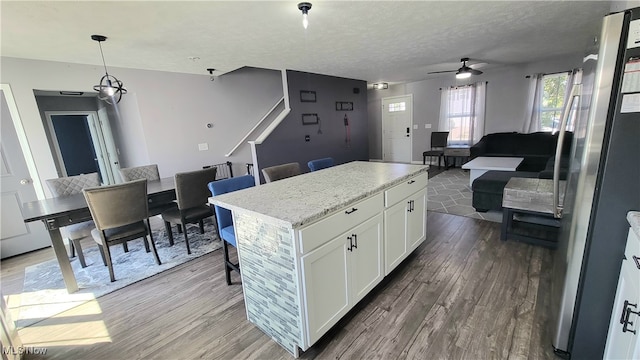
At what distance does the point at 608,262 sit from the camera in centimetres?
124

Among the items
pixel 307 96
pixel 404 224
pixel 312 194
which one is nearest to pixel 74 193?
pixel 312 194

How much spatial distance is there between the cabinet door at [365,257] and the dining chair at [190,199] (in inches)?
→ 84.9

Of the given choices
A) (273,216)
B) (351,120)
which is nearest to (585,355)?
(273,216)

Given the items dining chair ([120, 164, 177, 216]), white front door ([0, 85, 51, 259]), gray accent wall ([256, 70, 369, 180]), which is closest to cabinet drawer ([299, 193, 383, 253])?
dining chair ([120, 164, 177, 216])

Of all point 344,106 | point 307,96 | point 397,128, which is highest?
point 307,96

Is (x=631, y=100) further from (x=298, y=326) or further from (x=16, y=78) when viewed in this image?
(x=16, y=78)

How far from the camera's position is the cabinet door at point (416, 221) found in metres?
2.38

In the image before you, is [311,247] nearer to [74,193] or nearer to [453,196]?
[74,193]

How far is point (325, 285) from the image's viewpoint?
1.55 meters

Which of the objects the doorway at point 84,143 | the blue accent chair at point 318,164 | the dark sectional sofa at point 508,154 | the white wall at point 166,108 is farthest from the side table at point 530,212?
the doorway at point 84,143

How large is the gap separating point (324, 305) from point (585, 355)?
1.39 m

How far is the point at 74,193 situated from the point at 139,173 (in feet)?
2.35

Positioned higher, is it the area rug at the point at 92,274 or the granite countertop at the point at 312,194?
the granite countertop at the point at 312,194

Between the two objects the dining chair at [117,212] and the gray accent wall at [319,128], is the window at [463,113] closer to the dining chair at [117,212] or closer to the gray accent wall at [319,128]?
the gray accent wall at [319,128]
